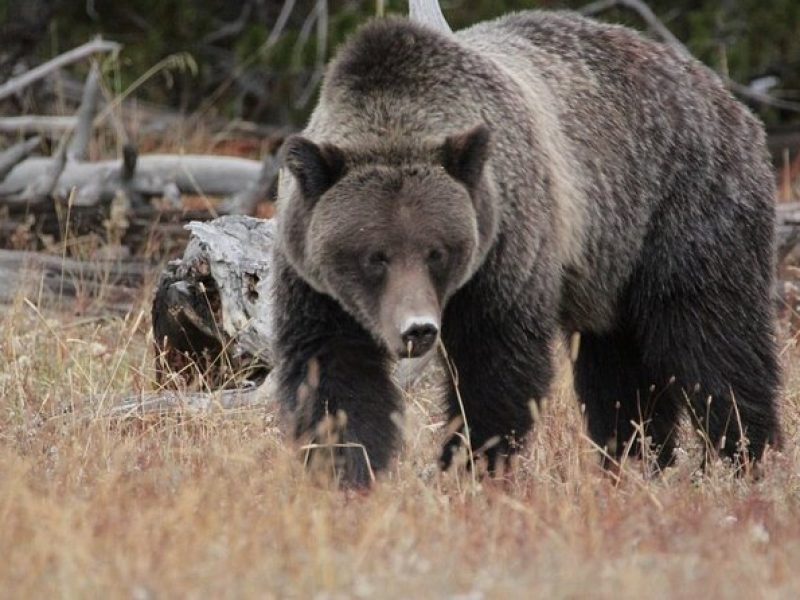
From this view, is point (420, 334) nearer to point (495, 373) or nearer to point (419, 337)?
point (419, 337)

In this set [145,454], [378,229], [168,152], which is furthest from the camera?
[168,152]

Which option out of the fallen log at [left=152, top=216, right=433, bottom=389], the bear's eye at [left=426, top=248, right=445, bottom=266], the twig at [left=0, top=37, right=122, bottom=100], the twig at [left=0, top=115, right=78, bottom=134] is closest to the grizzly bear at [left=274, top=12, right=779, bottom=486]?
the bear's eye at [left=426, top=248, right=445, bottom=266]

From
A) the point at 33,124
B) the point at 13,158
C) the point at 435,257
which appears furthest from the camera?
the point at 33,124

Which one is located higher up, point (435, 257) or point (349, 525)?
point (435, 257)

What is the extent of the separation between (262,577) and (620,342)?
360cm

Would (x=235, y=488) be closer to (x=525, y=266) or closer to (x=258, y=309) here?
(x=525, y=266)

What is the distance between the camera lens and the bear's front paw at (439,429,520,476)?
582cm

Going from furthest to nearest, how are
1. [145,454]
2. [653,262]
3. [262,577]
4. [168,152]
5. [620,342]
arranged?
[168,152] → [620,342] → [653,262] → [145,454] → [262,577]

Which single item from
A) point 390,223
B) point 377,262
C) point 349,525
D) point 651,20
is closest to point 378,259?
point 377,262

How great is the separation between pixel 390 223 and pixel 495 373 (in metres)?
0.72

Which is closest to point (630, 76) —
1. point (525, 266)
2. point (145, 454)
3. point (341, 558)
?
point (525, 266)

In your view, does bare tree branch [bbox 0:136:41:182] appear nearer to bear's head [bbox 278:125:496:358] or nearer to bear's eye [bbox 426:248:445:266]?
bear's head [bbox 278:125:496:358]

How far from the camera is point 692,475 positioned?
20.6ft

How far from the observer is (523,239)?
5895 mm
